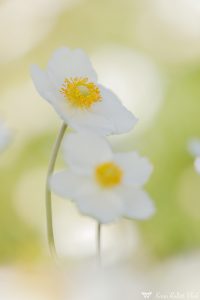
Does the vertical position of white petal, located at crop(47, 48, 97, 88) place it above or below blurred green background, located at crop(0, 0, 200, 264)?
above

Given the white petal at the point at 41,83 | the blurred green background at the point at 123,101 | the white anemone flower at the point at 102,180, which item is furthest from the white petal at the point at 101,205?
the blurred green background at the point at 123,101

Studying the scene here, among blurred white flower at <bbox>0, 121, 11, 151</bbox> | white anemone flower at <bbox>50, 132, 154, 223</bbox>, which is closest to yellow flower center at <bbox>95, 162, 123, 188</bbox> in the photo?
white anemone flower at <bbox>50, 132, 154, 223</bbox>

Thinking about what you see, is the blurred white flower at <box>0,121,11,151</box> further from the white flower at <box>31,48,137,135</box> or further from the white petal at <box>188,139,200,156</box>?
the white petal at <box>188,139,200,156</box>

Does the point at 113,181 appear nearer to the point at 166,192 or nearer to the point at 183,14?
the point at 166,192

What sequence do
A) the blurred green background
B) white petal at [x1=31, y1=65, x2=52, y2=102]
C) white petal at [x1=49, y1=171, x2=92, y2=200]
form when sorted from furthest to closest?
the blurred green background < white petal at [x1=31, y1=65, x2=52, y2=102] < white petal at [x1=49, y1=171, x2=92, y2=200]

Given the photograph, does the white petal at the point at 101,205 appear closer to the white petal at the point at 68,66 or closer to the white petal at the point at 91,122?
the white petal at the point at 91,122

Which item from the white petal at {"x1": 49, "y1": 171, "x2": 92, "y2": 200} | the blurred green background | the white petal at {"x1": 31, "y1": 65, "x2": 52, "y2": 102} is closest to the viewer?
the white petal at {"x1": 49, "y1": 171, "x2": 92, "y2": 200}
